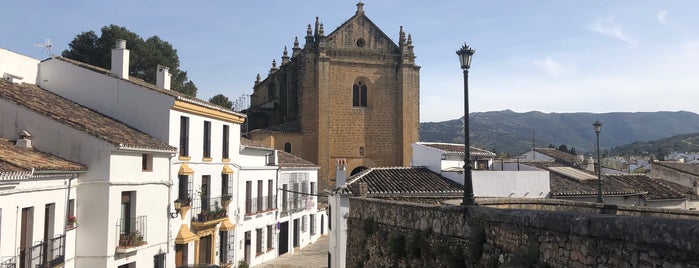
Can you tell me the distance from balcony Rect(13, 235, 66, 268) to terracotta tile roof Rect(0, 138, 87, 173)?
5.62ft

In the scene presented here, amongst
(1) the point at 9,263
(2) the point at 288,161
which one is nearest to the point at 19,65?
(1) the point at 9,263

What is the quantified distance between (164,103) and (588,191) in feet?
54.0

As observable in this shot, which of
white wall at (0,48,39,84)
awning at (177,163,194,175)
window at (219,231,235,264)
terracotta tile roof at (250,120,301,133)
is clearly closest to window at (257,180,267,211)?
window at (219,231,235,264)

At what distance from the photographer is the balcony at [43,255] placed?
41.0 feet

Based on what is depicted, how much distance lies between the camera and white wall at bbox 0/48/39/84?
57.3 ft

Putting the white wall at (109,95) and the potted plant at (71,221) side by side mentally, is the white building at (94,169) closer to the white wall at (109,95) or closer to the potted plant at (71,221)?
the potted plant at (71,221)

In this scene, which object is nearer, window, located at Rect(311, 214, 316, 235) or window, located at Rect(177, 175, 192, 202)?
window, located at Rect(177, 175, 192, 202)

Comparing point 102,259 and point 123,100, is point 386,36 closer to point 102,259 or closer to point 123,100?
point 123,100

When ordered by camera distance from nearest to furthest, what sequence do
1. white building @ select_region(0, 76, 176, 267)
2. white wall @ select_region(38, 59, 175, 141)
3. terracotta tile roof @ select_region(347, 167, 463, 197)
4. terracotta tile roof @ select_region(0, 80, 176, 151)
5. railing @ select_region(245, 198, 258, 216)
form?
1. white building @ select_region(0, 76, 176, 267)
2. terracotta tile roof @ select_region(0, 80, 176, 151)
3. white wall @ select_region(38, 59, 175, 141)
4. terracotta tile roof @ select_region(347, 167, 463, 197)
5. railing @ select_region(245, 198, 258, 216)

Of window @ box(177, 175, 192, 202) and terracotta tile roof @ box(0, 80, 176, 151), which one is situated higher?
terracotta tile roof @ box(0, 80, 176, 151)

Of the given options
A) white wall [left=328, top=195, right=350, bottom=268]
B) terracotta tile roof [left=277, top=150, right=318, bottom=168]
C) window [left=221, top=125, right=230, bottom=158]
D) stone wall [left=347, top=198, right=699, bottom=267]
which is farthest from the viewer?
terracotta tile roof [left=277, top=150, right=318, bottom=168]

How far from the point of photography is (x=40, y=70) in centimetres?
1939

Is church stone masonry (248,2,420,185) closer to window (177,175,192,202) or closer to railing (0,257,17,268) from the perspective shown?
window (177,175,192,202)

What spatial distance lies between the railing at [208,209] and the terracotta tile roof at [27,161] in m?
6.01
